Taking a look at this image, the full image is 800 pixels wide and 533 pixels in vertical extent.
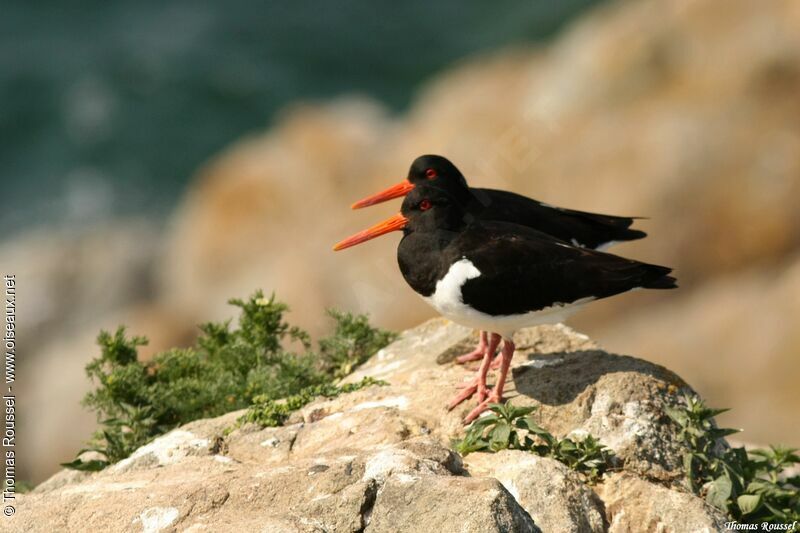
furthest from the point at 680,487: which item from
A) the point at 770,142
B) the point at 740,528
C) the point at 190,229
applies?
the point at 190,229

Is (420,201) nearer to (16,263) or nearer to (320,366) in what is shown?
(320,366)

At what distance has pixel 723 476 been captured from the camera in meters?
6.27

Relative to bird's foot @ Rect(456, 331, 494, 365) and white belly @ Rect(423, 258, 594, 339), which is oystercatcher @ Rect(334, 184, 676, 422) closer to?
white belly @ Rect(423, 258, 594, 339)

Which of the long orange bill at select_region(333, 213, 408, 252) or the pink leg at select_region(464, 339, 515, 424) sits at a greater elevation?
the long orange bill at select_region(333, 213, 408, 252)

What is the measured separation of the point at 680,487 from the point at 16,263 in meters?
17.0

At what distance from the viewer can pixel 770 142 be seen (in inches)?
578

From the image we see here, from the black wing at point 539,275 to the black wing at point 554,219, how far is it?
2.81 ft

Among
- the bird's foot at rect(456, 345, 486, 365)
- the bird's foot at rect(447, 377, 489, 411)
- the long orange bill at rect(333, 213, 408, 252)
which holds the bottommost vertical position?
the bird's foot at rect(447, 377, 489, 411)

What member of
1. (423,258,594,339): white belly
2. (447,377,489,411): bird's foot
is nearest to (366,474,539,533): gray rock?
(447,377,489,411): bird's foot

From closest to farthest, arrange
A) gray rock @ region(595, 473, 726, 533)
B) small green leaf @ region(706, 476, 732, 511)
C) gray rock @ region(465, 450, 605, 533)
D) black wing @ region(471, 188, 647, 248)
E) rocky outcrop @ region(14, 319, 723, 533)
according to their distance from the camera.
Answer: rocky outcrop @ region(14, 319, 723, 533)
gray rock @ region(465, 450, 605, 533)
gray rock @ region(595, 473, 726, 533)
small green leaf @ region(706, 476, 732, 511)
black wing @ region(471, 188, 647, 248)

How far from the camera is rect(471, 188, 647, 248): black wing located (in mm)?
8094

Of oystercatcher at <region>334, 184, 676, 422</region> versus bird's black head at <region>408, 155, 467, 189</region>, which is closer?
oystercatcher at <region>334, 184, 676, 422</region>

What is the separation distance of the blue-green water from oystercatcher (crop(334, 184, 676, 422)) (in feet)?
58.8

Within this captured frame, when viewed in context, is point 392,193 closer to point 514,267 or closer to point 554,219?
point 554,219
